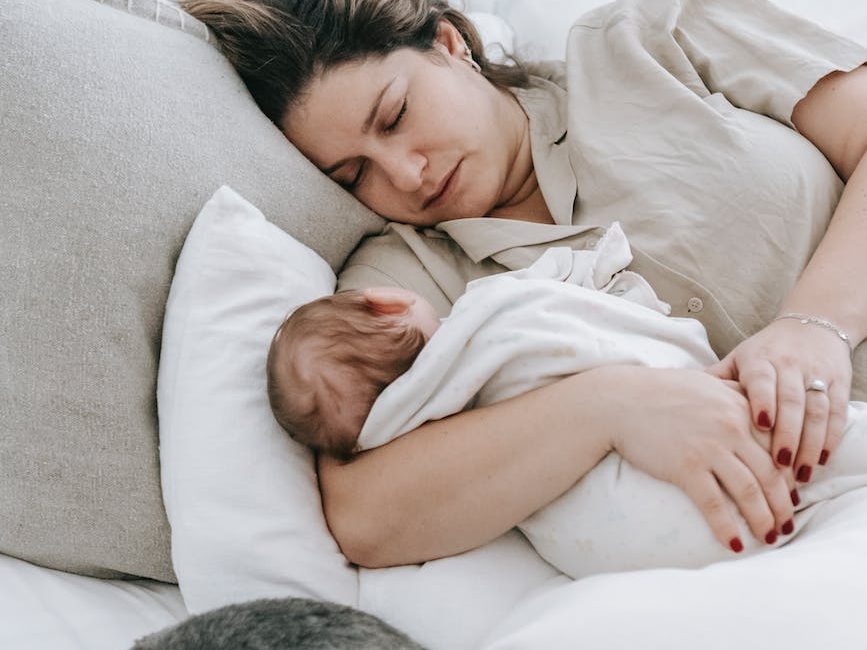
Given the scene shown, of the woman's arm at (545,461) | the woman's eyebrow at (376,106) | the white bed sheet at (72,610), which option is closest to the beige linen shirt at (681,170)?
the woman's eyebrow at (376,106)

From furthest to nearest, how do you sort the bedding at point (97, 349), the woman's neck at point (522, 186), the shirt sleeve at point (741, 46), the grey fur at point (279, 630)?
1. the woman's neck at point (522, 186)
2. the shirt sleeve at point (741, 46)
3. the bedding at point (97, 349)
4. the grey fur at point (279, 630)

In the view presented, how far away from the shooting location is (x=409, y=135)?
1217 millimetres

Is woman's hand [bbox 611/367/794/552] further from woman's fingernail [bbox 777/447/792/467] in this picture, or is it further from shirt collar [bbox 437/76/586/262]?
shirt collar [bbox 437/76/586/262]

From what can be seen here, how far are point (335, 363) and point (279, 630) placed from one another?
13.4 inches

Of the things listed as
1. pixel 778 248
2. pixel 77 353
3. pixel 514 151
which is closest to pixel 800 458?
pixel 778 248

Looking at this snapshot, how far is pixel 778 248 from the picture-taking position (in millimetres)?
1122

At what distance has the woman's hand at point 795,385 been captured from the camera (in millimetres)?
830

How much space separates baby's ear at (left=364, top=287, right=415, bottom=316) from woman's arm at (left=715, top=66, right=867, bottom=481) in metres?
0.42

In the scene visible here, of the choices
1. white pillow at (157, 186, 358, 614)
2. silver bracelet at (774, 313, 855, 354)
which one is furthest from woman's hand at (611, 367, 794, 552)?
white pillow at (157, 186, 358, 614)

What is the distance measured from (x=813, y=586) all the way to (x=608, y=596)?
18cm

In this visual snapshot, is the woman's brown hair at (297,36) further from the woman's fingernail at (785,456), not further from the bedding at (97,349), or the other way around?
the woman's fingernail at (785,456)

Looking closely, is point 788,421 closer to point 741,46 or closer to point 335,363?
point 335,363

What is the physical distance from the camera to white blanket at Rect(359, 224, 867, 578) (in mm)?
821

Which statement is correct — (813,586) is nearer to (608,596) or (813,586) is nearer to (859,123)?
(608,596)
